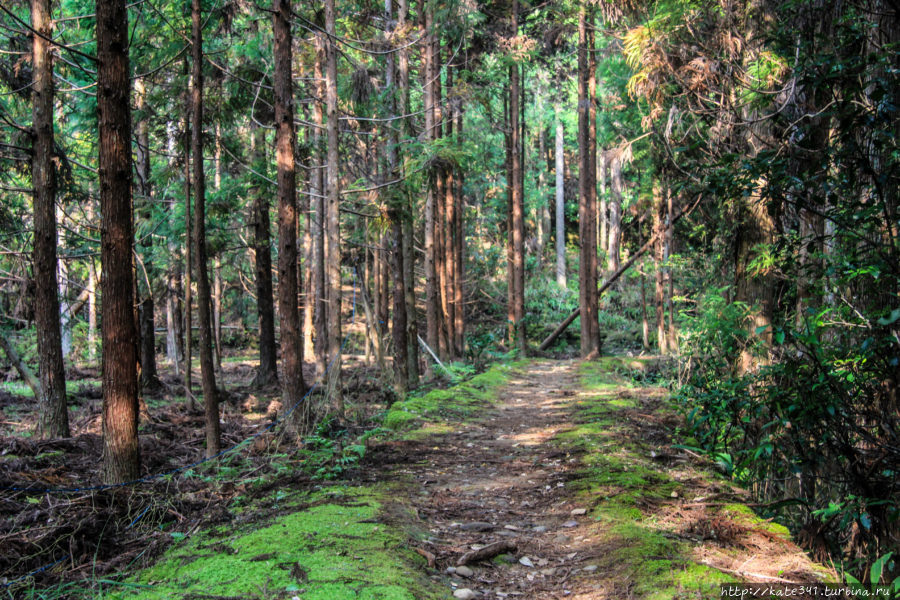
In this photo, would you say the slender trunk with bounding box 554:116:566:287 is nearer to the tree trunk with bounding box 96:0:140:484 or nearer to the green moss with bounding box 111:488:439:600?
the tree trunk with bounding box 96:0:140:484

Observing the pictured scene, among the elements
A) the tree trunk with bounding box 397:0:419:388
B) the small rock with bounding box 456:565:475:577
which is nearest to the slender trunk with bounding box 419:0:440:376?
the tree trunk with bounding box 397:0:419:388

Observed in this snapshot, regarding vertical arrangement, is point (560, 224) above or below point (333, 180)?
above

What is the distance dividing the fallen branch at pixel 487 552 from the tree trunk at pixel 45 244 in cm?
726

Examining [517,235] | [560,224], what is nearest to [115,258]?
[517,235]

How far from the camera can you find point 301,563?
3.93 meters

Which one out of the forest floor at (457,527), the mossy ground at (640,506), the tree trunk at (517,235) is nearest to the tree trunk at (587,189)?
the tree trunk at (517,235)

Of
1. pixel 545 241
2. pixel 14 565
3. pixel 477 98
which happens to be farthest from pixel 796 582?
pixel 545 241

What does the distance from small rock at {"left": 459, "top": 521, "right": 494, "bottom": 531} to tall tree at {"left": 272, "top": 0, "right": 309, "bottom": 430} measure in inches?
166

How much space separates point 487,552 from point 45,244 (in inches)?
314

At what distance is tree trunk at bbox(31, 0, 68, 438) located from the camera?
8.62 m

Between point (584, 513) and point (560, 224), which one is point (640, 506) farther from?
point (560, 224)

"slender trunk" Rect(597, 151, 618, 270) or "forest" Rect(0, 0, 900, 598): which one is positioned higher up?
"slender trunk" Rect(597, 151, 618, 270)

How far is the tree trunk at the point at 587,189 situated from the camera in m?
18.4

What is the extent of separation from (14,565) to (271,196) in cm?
969
